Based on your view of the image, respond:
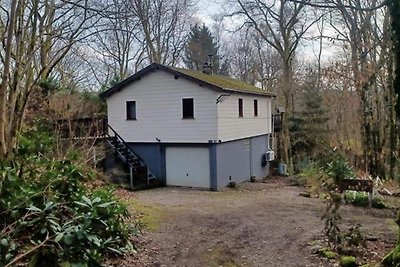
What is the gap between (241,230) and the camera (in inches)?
363

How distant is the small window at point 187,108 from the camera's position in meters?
17.5

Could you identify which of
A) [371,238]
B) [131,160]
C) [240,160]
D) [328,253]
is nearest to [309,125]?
[240,160]

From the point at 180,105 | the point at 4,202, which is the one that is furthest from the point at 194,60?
the point at 4,202

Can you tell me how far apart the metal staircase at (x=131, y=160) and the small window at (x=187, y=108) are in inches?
117

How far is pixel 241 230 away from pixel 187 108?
9170mm

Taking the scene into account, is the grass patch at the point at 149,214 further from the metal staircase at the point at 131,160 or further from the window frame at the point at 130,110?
the window frame at the point at 130,110

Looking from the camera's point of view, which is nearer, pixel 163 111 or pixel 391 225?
pixel 391 225

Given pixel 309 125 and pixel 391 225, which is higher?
pixel 309 125

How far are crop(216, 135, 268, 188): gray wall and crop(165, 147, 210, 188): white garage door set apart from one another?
24.1 inches

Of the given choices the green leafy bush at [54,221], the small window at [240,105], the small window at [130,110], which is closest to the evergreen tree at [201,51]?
the small window at [240,105]

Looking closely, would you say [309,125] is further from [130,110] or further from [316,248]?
[316,248]

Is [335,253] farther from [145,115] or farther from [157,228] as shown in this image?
[145,115]

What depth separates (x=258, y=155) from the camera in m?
21.9

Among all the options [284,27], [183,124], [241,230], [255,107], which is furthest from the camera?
[284,27]
